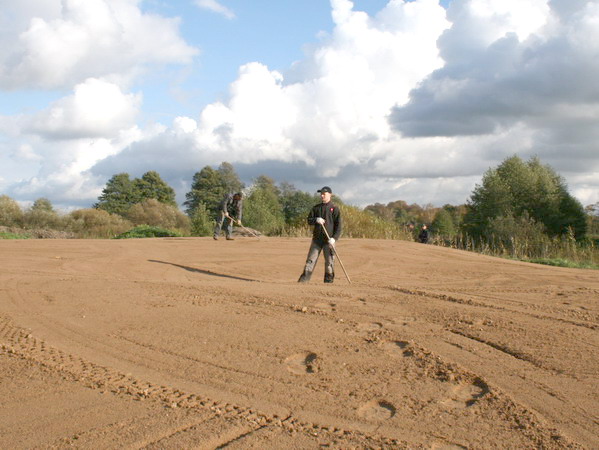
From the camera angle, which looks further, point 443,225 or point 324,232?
point 443,225

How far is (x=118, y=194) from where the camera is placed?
65.9m

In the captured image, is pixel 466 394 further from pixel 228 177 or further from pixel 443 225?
pixel 228 177

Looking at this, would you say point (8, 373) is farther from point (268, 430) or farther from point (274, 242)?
point (274, 242)

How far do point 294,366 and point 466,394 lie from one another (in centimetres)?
168

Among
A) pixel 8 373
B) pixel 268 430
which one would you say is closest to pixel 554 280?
pixel 268 430

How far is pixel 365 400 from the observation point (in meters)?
4.77

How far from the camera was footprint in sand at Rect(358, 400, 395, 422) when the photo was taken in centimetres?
445

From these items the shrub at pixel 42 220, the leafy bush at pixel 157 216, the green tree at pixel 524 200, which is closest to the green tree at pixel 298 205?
the leafy bush at pixel 157 216

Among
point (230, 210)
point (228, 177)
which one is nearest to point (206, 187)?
point (228, 177)

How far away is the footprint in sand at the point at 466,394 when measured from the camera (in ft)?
15.6

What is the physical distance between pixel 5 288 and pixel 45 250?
274 inches

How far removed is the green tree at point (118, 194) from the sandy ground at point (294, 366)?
5687 cm

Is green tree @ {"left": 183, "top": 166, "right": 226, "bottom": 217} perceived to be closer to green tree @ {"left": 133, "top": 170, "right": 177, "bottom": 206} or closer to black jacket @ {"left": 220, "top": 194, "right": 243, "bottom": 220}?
green tree @ {"left": 133, "top": 170, "right": 177, "bottom": 206}

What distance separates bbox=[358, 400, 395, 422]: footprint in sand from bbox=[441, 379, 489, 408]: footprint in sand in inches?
19.7
